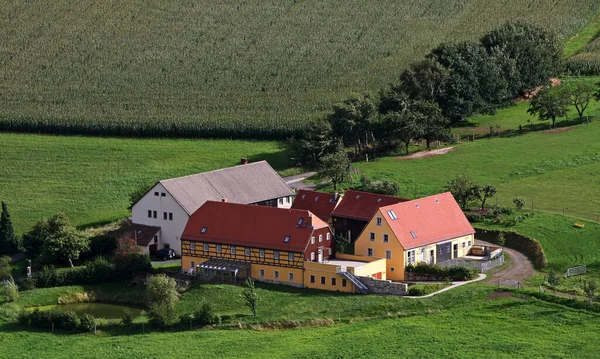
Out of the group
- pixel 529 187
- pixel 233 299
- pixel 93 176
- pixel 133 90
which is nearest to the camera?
pixel 233 299

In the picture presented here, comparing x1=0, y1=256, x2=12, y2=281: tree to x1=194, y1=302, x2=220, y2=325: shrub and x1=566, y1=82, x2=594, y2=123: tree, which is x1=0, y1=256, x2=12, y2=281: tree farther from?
x1=566, y1=82, x2=594, y2=123: tree

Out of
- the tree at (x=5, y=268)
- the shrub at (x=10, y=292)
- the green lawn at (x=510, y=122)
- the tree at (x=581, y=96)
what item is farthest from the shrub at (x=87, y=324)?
the tree at (x=581, y=96)

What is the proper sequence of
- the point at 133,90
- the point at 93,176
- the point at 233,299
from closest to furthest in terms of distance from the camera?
the point at 233,299 → the point at 93,176 → the point at 133,90

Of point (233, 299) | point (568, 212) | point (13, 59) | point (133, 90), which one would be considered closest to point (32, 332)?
point (233, 299)

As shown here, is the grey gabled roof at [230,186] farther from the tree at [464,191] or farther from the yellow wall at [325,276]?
the yellow wall at [325,276]

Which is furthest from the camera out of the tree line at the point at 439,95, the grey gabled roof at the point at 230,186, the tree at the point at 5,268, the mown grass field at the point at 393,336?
the tree line at the point at 439,95

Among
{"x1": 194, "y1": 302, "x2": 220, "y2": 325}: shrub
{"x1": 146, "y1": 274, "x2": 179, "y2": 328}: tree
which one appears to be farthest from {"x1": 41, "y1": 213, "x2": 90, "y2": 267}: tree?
{"x1": 194, "y1": 302, "x2": 220, "y2": 325}: shrub

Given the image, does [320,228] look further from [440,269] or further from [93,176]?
[93,176]
